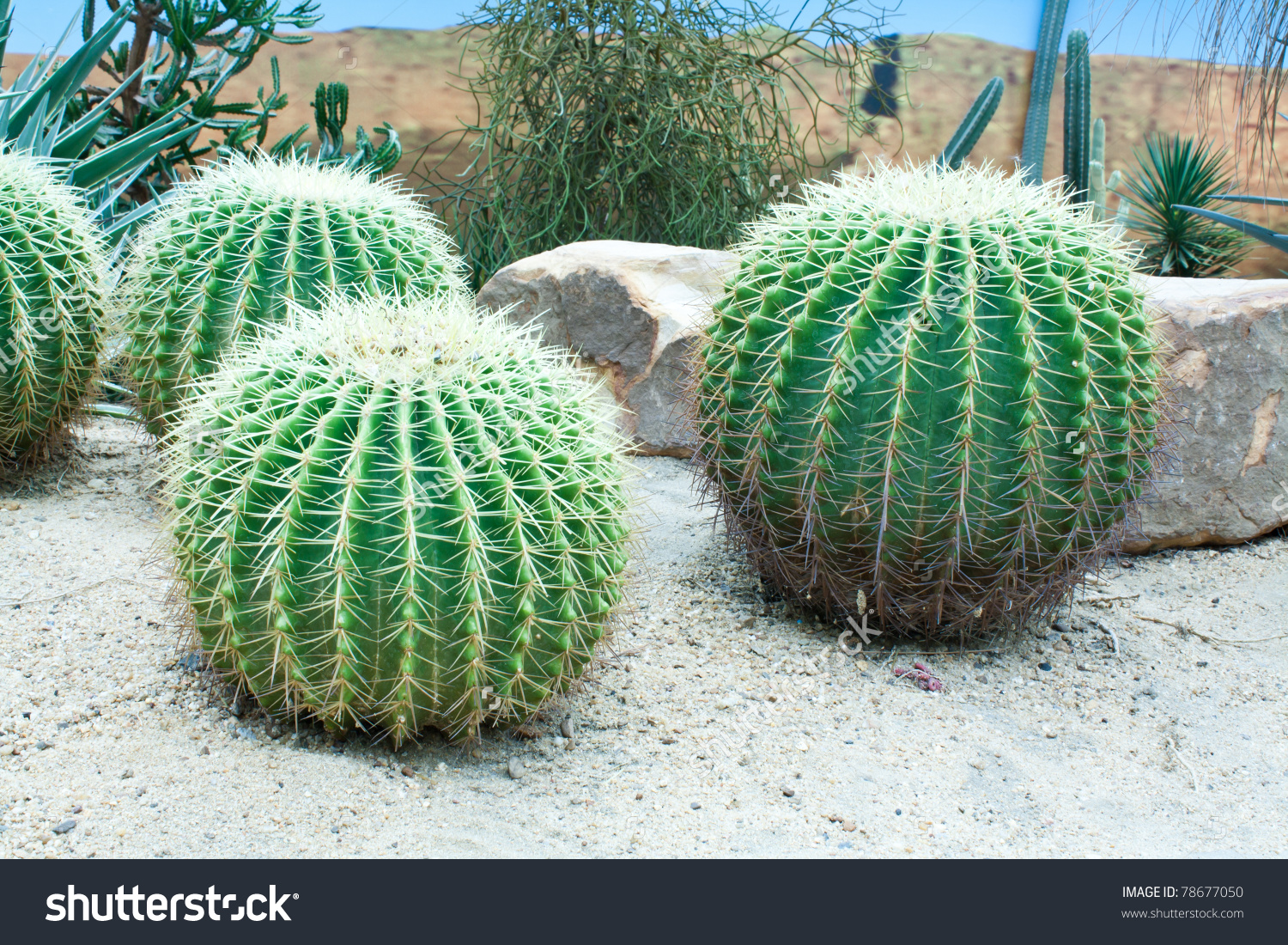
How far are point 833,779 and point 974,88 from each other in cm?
791

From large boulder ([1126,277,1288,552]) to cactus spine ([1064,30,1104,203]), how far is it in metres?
3.74

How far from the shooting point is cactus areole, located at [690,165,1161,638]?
2270 mm

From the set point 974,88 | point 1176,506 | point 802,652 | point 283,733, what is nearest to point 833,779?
point 802,652

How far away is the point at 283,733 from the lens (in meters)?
2.04

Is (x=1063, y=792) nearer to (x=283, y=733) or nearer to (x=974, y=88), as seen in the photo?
(x=283, y=733)

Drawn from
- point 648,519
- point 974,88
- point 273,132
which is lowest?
point 648,519

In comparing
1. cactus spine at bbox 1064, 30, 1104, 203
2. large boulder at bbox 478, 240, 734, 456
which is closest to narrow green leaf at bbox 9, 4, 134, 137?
large boulder at bbox 478, 240, 734, 456

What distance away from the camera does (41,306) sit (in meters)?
3.12

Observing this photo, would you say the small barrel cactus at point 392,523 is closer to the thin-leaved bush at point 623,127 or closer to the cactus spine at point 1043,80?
the thin-leaved bush at point 623,127

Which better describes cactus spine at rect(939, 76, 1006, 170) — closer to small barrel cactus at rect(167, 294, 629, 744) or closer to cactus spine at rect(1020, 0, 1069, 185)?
cactus spine at rect(1020, 0, 1069, 185)

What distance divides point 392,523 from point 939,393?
1260 millimetres
